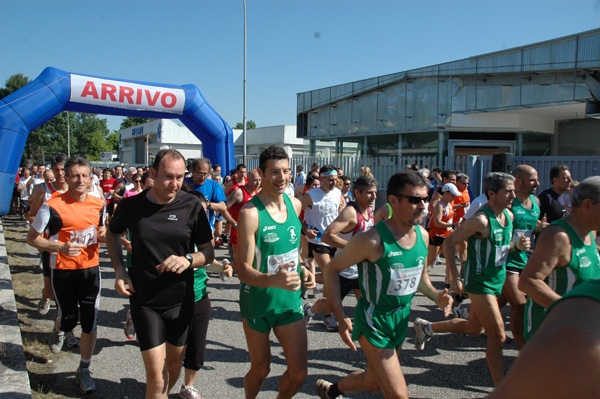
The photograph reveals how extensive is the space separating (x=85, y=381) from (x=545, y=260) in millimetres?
3689

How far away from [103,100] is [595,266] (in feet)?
45.2

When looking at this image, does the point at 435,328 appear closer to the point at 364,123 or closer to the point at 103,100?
the point at 103,100

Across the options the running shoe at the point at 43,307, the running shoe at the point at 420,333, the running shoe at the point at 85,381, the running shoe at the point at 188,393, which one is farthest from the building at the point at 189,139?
the running shoe at the point at 188,393

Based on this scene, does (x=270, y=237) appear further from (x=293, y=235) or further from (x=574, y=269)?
(x=574, y=269)

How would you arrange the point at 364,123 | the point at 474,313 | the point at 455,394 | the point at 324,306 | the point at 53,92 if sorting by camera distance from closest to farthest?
the point at 455,394 < the point at 474,313 < the point at 324,306 < the point at 53,92 < the point at 364,123

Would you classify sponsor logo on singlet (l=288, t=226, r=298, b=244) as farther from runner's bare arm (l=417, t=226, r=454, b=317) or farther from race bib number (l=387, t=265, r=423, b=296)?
runner's bare arm (l=417, t=226, r=454, b=317)

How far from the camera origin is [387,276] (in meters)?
2.99

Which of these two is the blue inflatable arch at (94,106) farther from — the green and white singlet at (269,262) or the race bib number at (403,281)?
the race bib number at (403,281)

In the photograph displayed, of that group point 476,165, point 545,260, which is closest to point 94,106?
point 476,165

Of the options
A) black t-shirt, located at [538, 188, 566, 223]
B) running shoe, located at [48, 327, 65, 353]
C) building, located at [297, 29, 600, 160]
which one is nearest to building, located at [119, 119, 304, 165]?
building, located at [297, 29, 600, 160]

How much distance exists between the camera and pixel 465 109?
19672mm

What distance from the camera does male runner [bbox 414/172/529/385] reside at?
3.82 metres

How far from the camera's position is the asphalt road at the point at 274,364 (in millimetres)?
4074

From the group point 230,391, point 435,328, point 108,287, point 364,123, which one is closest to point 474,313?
point 435,328
